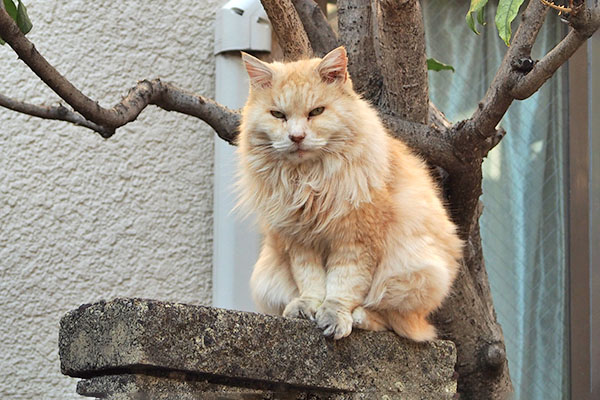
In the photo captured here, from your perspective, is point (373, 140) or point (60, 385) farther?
point (60, 385)

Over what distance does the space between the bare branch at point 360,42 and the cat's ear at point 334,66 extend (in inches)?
24.7

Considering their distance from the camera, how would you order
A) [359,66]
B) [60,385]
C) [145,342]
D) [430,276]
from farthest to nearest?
1. [60,385]
2. [359,66]
3. [430,276]
4. [145,342]

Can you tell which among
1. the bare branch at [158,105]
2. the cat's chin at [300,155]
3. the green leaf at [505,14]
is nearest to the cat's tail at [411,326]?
the cat's chin at [300,155]

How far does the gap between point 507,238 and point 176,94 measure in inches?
86.0

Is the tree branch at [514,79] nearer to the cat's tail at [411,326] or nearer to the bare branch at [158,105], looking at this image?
the cat's tail at [411,326]

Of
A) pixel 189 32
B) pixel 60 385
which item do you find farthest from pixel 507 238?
pixel 60 385

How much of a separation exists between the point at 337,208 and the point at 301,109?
12.6 inches

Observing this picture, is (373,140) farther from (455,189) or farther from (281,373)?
(281,373)

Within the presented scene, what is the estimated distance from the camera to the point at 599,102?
4.39 meters

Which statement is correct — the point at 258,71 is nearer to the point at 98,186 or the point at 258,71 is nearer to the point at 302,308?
the point at 302,308

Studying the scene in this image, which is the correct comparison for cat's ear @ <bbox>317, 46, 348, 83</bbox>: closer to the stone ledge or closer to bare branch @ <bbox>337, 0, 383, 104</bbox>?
bare branch @ <bbox>337, 0, 383, 104</bbox>

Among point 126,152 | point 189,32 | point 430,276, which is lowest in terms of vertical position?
point 126,152

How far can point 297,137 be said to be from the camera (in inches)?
98.8

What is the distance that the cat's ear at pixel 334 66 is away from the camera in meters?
→ 2.62
